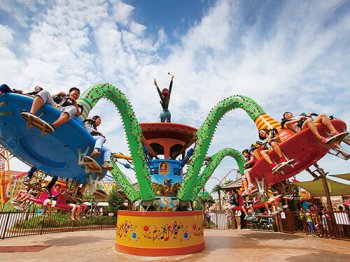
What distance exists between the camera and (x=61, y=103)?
4.21 meters

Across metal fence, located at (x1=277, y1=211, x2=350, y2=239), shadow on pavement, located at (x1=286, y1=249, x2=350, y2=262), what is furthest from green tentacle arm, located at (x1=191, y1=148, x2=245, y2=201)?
metal fence, located at (x1=277, y1=211, x2=350, y2=239)

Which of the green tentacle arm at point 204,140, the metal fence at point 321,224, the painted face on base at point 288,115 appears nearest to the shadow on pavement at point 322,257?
the green tentacle arm at point 204,140

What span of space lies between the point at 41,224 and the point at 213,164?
1260 cm

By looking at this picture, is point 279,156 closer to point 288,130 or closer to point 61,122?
point 288,130

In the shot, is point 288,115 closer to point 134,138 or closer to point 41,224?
point 134,138

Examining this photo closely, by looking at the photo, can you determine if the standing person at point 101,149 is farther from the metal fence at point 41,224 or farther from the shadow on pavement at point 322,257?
the metal fence at point 41,224

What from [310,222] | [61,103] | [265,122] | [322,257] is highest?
[265,122]

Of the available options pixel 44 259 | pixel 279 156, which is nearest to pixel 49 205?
pixel 44 259

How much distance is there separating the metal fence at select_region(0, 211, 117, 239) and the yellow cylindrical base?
7578 mm

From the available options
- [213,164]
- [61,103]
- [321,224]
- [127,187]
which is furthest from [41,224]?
[321,224]

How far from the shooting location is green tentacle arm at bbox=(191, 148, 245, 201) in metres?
9.20

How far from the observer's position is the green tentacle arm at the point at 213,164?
920 centimetres

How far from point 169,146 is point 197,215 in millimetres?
3386

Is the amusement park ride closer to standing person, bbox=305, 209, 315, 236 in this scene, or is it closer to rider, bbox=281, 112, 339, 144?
rider, bbox=281, 112, 339, 144
